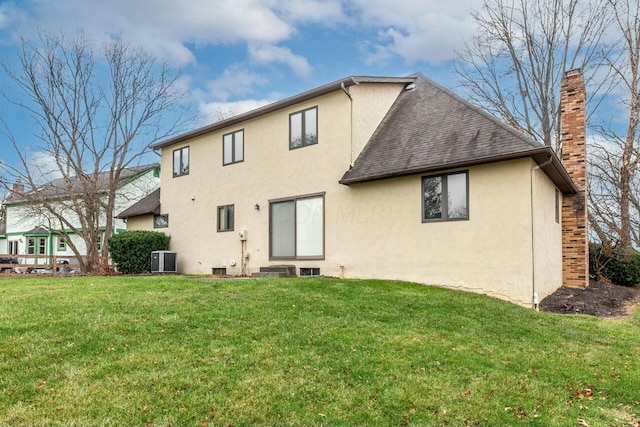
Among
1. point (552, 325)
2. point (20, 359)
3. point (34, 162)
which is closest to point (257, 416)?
point (20, 359)

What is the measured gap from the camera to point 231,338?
568cm

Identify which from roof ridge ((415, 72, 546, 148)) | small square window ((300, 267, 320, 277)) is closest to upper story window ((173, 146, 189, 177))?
small square window ((300, 267, 320, 277))

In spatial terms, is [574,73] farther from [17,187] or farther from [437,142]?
[17,187]

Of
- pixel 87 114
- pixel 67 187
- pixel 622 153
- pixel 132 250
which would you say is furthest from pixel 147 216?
pixel 622 153

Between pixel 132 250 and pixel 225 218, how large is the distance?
3982mm

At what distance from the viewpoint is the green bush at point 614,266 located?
15516mm

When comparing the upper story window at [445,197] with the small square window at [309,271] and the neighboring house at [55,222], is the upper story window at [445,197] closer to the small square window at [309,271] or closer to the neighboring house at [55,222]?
the small square window at [309,271]

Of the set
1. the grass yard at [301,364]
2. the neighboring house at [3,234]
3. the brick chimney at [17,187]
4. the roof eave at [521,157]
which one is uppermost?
the brick chimney at [17,187]

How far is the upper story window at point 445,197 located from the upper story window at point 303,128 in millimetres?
3988

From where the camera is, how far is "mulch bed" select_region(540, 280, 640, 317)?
32.2 ft

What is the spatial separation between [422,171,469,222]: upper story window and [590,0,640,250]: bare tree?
34.7 feet

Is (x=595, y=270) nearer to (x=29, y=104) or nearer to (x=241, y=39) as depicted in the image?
(x=241, y=39)

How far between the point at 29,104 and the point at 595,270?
23567 millimetres

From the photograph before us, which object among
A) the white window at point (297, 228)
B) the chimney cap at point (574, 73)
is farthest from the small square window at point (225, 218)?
the chimney cap at point (574, 73)
